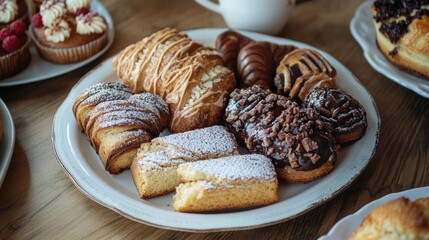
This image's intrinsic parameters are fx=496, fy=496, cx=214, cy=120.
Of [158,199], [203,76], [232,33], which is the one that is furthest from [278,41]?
[158,199]

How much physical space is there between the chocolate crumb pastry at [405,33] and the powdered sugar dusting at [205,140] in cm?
71

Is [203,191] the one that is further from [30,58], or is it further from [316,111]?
[30,58]

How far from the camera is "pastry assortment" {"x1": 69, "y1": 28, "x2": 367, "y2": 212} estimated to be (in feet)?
4.04

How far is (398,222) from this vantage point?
0.94 metres

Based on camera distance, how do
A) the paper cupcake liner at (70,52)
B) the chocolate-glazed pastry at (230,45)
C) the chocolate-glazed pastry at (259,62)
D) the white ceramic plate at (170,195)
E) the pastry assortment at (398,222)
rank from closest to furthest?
1. the pastry assortment at (398,222)
2. the white ceramic plate at (170,195)
3. the chocolate-glazed pastry at (259,62)
4. the chocolate-glazed pastry at (230,45)
5. the paper cupcake liner at (70,52)

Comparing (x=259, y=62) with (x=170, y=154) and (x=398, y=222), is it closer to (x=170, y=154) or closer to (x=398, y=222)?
(x=170, y=154)

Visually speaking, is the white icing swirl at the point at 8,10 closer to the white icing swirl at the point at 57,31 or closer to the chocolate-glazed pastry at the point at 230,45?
the white icing swirl at the point at 57,31

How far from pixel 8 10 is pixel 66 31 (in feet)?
0.83

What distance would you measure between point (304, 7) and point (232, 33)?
579 millimetres

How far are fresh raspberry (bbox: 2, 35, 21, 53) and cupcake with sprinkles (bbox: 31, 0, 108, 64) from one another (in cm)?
11

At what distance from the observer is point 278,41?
6.03 feet

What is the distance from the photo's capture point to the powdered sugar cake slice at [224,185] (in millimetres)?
1194

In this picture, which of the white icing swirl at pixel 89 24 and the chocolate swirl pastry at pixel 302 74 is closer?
the chocolate swirl pastry at pixel 302 74

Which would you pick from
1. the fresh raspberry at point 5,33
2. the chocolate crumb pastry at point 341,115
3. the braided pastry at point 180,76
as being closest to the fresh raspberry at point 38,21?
the fresh raspberry at point 5,33
